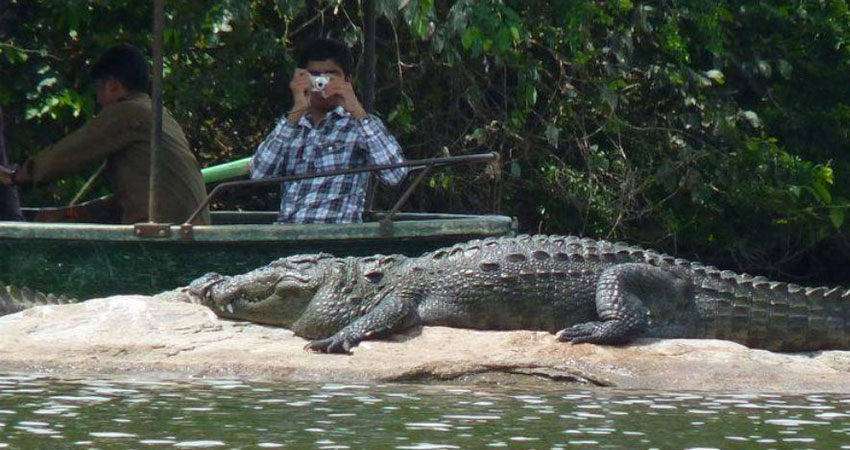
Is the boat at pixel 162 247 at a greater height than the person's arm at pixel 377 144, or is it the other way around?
the person's arm at pixel 377 144

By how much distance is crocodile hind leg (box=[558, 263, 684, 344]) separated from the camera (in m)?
7.46

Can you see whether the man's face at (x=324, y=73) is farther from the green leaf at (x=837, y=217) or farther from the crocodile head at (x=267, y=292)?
the green leaf at (x=837, y=217)

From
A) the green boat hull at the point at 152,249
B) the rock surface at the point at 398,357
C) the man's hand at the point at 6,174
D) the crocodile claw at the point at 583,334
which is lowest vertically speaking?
the rock surface at the point at 398,357

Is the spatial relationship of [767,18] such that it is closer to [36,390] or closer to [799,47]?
[799,47]

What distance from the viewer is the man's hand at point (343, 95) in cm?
870

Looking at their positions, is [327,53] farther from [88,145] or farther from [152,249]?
[152,249]

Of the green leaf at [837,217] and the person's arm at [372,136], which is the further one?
the green leaf at [837,217]

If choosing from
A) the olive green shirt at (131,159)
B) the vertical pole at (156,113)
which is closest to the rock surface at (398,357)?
the vertical pole at (156,113)

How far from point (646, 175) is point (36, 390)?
7.33 meters

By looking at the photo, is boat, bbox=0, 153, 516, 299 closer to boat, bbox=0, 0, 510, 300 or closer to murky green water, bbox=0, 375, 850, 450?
boat, bbox=0, 0, 510, 300

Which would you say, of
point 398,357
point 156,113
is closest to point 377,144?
point 156,113

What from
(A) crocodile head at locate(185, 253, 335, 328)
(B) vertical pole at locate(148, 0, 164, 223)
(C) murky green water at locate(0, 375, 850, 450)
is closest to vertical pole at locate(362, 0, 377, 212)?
(B) vertical pole at locate(148, 0, 164, 223)

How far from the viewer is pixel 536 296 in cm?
782

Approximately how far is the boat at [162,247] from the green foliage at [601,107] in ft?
10.1
